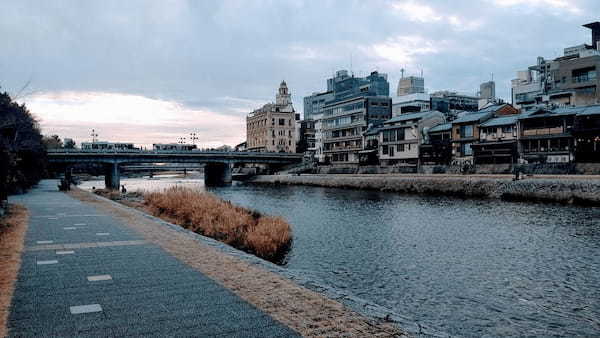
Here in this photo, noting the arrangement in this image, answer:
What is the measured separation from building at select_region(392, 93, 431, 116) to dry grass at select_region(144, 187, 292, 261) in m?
70.1

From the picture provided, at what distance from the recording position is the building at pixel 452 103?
99.6 metres

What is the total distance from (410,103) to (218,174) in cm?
4145

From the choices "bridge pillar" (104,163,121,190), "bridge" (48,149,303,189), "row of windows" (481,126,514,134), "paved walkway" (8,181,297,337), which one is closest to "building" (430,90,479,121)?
"row of windows" (481,126,514,134)

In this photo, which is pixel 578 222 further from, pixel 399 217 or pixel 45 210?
pixel 45 210

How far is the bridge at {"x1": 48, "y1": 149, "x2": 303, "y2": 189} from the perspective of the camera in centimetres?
7069

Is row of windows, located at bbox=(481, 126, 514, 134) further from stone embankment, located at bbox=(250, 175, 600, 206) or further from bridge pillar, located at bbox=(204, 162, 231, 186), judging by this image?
bridge pillar, located at bbox=(204, 162, 231, 186)

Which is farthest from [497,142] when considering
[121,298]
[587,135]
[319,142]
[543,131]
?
[121,298]

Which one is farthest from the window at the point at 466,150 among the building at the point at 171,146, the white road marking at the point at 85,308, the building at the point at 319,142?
the building at the point at 171,146

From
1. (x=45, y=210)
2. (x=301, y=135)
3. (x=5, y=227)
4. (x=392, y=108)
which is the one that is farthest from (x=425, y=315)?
(x=301, y=135)

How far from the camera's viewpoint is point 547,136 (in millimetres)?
55562

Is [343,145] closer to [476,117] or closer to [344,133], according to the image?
[344,133]

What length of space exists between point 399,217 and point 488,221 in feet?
18.4

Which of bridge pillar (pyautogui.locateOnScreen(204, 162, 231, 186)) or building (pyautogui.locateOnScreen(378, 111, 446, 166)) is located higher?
building (pyautogui.locateOnScreen(378, 111, 446, 166))

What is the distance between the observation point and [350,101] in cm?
9625
